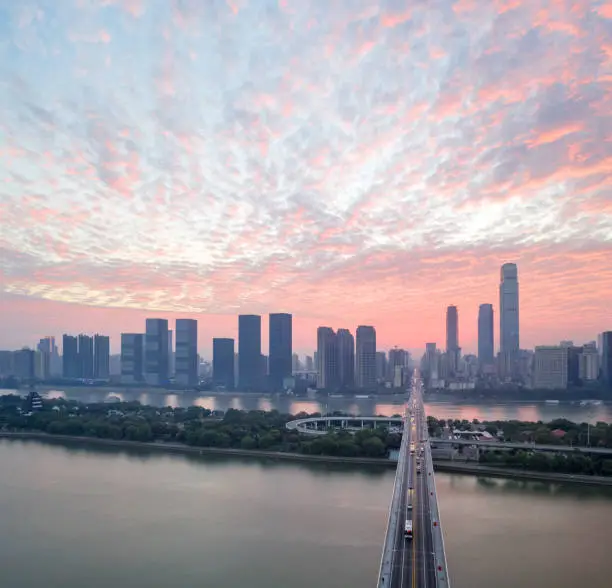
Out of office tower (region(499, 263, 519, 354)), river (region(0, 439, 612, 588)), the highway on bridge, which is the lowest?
river (region(0, 439, 612, 588))

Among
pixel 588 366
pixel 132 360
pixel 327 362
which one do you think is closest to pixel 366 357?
pixel 327 362

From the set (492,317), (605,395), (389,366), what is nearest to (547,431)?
(605,395)

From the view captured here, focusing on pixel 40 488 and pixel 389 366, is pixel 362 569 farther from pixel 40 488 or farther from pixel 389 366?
pixel 389 366

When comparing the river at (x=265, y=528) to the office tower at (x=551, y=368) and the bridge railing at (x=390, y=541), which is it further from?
the office tower at (x=551, y=368)

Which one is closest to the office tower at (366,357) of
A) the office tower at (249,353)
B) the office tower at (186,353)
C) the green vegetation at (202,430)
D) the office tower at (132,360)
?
the office tower at (249,353)

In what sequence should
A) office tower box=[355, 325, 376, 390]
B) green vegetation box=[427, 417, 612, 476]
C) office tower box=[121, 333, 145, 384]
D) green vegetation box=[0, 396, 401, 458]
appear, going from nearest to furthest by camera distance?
green vegetation box=[427, 417, 612, 476] < green vegetation box=[0, 396, 401, 458] < office tower box=[355, 325, 376, 390] < office tower box=[121, 333, 145, 384]

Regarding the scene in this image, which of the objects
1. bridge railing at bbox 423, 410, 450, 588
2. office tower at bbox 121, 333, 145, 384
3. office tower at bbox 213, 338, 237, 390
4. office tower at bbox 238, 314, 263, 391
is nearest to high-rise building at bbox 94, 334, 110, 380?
office tower at bbox 121, 333, 145, 384

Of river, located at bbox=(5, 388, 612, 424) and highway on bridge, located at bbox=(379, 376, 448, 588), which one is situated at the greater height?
highway on bridge, located at bbox=(379, 376, 448, 588)

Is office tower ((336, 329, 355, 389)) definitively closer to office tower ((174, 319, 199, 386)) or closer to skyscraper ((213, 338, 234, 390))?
skyscraper ((213, 338, 234, 390))
